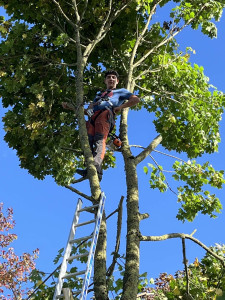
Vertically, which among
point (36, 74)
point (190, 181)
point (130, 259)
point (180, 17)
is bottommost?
point (130, 259)

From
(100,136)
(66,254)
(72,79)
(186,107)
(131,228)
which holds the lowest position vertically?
(66,254)

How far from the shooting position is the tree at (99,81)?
852 centimetres

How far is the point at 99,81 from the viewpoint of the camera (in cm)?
1025

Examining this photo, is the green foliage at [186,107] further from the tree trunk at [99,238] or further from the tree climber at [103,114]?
the tree trunk at [99,238]

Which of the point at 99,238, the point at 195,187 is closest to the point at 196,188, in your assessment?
the point at 195,187

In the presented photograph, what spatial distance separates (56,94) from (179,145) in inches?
127

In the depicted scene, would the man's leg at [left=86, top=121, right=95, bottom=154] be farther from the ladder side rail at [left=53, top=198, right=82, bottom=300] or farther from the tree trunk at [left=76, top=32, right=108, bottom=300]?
the ladder side rail at [left=53, top=198, right=82, bottom=300]

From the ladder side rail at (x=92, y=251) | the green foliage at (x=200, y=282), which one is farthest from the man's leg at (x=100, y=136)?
the green foliage at (x=200, y=282)

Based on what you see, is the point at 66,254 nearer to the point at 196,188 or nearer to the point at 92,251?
the point at 92,251

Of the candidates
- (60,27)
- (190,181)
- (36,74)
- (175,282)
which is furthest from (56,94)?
(175,282)

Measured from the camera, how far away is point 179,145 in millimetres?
10078

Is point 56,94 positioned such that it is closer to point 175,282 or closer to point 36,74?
point 36,74

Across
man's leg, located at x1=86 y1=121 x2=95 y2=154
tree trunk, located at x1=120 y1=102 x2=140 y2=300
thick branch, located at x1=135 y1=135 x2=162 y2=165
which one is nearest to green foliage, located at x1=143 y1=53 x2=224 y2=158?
thick branch, located at x1=135 y1=135 x2=162 y2=165

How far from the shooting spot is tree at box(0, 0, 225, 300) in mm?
8516
